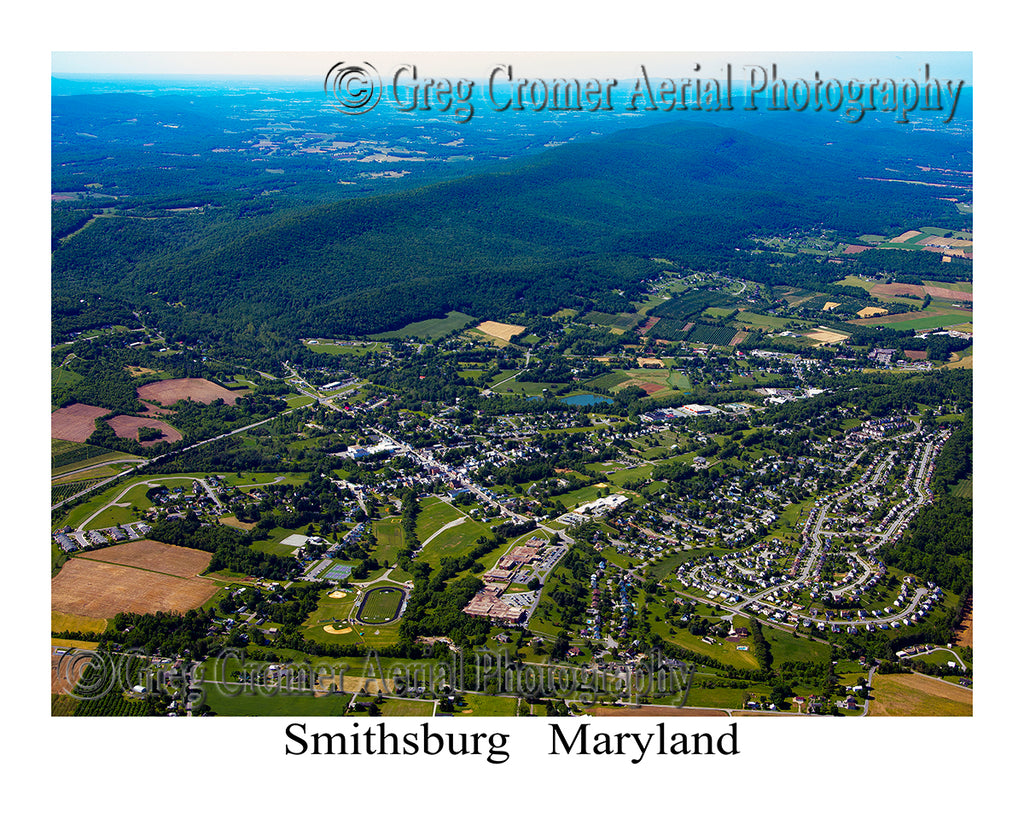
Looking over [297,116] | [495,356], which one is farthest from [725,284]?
[297,116]

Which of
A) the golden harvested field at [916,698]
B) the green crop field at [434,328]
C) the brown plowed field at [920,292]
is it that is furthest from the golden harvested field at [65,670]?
the brown plowed field at [920,292]

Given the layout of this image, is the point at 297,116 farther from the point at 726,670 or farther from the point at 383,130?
the point at 726,670

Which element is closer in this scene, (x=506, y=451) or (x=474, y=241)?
(x=506, y=451)

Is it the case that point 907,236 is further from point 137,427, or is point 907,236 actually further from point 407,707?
point 407,707

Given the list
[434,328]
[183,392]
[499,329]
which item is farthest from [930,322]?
[183,392]

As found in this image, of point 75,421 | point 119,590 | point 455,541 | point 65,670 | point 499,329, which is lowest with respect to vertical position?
point 65,670

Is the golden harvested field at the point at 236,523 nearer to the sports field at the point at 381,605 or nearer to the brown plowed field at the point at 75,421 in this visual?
the sports field at the point at 381,605

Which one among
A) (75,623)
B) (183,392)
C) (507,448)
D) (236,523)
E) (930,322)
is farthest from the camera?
(930,322)
